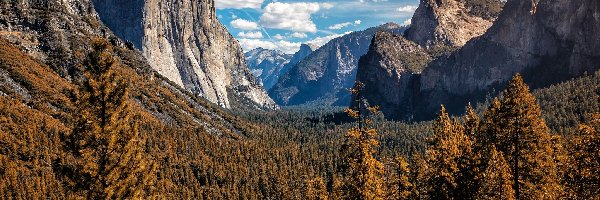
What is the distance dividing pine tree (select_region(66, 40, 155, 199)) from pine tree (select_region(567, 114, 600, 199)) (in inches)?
1126

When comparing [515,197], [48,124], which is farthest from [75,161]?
[48,124]

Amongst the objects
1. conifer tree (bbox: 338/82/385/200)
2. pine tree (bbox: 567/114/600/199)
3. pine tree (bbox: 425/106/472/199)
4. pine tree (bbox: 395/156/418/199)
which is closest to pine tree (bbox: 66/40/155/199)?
conifer tree (bbox: 338/82/385/200)

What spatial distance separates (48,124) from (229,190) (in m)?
51.9

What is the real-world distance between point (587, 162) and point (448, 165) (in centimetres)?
890

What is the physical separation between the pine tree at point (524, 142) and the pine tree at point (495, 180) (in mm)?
3299

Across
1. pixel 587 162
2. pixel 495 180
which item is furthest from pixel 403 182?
pixel 587 162

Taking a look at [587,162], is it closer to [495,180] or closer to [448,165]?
[495,180]

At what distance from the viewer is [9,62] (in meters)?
148

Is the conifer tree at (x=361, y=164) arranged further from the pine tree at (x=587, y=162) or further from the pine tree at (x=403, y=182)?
the pine tree at (x=587, y=162)

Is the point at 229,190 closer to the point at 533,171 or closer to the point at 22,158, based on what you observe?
the point at 22,158

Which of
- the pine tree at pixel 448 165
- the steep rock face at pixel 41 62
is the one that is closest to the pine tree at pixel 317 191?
the pine tree at pixel 448 165

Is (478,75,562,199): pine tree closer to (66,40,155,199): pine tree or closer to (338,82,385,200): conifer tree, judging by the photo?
(338,82,385,200): conifer tree

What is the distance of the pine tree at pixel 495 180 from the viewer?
104ft

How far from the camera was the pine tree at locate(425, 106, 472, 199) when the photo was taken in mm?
34812
